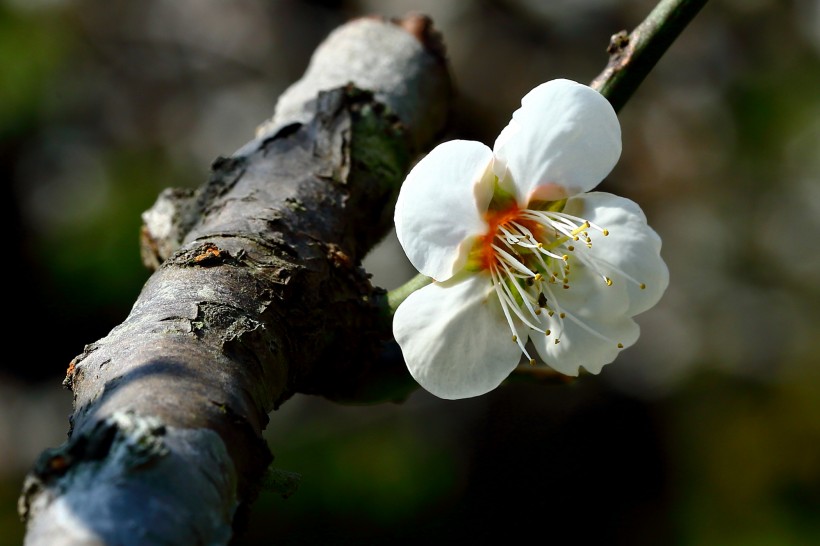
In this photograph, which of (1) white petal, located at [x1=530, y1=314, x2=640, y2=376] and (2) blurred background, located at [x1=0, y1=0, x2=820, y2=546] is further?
(2) blurred background, located at [x1=0, y1=0, x2=820, y2=546]

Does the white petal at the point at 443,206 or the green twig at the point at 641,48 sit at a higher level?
the white petal at the point at 443,206

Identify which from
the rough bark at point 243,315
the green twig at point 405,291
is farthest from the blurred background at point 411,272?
the green twig at point 405,291

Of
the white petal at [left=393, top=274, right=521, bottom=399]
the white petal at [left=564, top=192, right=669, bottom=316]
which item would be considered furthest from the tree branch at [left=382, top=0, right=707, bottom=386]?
the white petal at [left=393, top=274, right=521, bottom=399]

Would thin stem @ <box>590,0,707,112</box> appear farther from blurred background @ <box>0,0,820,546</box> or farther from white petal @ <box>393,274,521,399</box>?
blurred background @ <box>0,0,820,546</box>

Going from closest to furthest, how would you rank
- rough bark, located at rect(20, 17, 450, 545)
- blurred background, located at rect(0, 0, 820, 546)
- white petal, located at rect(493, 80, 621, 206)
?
rough bark, located at rect(20, 17, 450, 545), white petal, located at rect(493, 80, 621, 206), blurred background, located at rect(0, 0, 820, 546)

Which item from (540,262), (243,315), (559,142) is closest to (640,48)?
(559,142)

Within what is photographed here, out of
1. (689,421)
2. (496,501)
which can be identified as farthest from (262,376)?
(689,421)

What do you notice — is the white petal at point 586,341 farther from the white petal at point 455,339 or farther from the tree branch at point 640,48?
the tree branch at point 640,48
